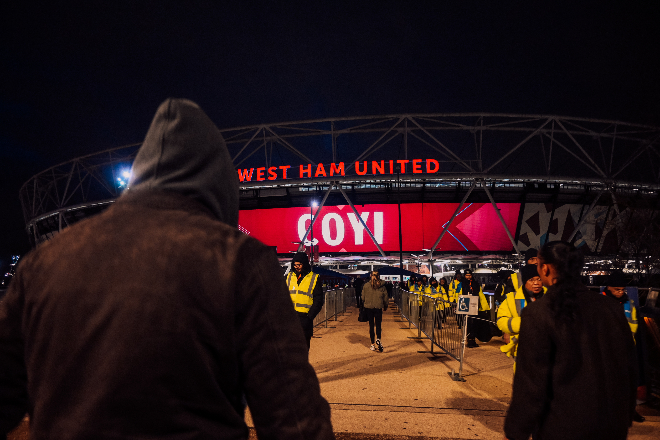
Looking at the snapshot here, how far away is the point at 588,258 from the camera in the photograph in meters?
31.8

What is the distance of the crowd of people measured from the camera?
3.09 ft

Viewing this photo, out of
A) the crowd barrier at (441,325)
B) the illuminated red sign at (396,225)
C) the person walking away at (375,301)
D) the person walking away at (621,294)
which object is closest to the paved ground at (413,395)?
the crowd barrier at (441,325)

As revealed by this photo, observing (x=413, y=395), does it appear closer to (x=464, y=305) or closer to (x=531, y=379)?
(x=464, y=305)

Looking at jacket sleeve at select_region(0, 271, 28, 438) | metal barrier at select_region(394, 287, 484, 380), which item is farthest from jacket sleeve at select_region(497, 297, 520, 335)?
jacket sleeve at select_region(0, 271, 28, 438)

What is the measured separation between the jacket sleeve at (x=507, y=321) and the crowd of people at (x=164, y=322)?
3495 millimetres

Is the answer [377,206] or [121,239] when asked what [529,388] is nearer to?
[121,239]

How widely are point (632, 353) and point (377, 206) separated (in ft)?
100

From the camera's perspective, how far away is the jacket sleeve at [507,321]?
3.90 meters

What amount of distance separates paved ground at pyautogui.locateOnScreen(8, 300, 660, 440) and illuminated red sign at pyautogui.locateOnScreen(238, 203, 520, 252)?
897 inches

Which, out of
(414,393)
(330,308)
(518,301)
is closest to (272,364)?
(518,301)

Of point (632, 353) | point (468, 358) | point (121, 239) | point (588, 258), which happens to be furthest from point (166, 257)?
point (588, 258)

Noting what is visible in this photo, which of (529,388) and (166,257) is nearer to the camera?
(166,257)

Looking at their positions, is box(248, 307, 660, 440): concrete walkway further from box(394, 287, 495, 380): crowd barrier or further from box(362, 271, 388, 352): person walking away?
box(362, 271, 388, 352): person walking away

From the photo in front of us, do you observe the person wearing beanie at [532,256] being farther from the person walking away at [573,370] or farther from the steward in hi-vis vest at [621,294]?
the person walking away at [573,370]
